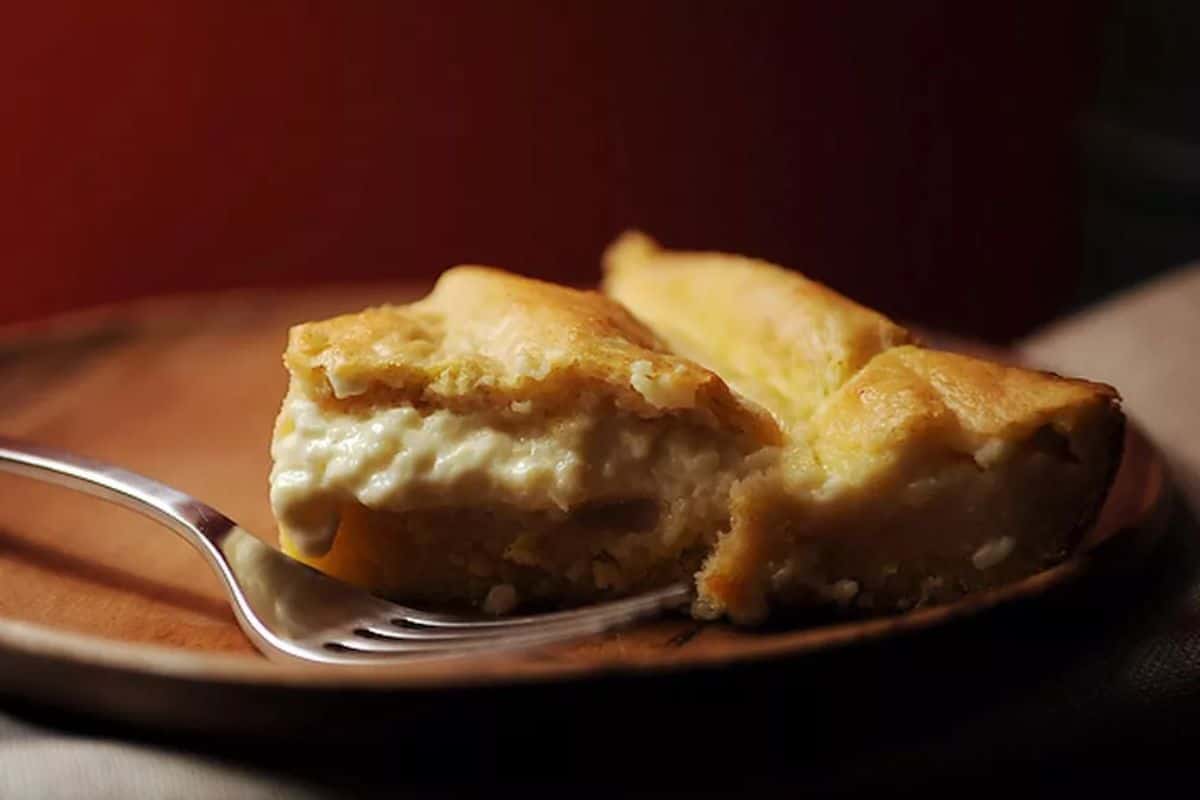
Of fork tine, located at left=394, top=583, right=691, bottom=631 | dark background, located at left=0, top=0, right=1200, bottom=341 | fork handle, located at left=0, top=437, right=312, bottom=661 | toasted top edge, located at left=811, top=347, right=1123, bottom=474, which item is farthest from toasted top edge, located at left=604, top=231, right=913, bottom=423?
dark background, located at left=0, top=0, right=1200, bottom=341

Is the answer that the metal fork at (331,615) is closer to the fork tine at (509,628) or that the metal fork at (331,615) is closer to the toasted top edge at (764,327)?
the fork tine at (509,628)

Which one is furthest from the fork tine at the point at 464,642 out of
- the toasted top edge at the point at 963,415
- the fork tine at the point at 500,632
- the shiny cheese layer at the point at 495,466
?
the toasted top edge at the point at 963,415

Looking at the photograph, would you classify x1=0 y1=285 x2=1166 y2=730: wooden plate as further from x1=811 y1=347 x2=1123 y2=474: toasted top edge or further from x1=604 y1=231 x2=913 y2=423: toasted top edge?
x1=604 y1=231 x2=913 y2=423: toasted top edge

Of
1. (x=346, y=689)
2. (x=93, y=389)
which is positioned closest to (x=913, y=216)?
A: (x=93, y=389)

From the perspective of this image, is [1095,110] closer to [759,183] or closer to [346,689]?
[759,183]

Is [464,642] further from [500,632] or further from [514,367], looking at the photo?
[514,367]
